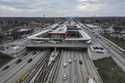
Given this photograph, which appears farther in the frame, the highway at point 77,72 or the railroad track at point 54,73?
the highway at point 77,72

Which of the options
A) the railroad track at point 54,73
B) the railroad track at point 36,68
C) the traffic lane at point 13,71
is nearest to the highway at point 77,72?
the railroad track at point 54,73

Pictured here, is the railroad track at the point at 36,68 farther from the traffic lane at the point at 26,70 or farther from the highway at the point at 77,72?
the highway at the point at 77,72

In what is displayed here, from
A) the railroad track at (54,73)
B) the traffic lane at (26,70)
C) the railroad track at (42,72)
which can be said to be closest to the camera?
the railroad track at (54,73)

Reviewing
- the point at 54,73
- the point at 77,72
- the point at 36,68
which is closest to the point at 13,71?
the point at 36,68

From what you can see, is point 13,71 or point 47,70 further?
point 47,70

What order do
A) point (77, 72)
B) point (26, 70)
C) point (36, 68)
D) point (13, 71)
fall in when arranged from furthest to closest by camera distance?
point (36, 68), point (26, 70), point (13, 71), point (77, 72)

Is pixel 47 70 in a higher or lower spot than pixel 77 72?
lower

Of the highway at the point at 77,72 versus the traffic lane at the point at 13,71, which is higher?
the highway at the point at 77,72

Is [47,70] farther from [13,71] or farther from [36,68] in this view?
[13,71]

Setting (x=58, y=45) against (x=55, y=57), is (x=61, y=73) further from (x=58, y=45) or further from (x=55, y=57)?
(x=58, y=45)

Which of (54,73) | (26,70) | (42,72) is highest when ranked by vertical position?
(54,73)

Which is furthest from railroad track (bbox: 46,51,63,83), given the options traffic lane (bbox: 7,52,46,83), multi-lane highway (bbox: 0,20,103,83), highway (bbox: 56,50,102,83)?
traffic lane (bbox: 7,52,46,83)
